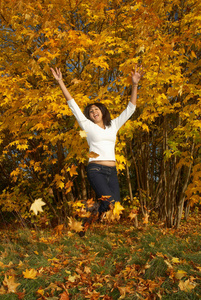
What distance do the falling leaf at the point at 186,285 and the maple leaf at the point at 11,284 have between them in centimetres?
146

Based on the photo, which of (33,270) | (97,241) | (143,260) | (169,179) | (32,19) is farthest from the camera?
(169,179)

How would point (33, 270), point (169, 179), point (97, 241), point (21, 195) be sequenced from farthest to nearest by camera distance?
1. point (21, 195)
2. point (169, 179)
3. point (97, 241)
4. point (33, 270)

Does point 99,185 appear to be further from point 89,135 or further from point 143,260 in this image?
point 143,260

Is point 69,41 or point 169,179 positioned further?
point 169,179

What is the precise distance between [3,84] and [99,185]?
269cm

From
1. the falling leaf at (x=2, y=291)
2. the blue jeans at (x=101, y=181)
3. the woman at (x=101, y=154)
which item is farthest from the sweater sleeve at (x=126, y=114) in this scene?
the falling leaf at (x=2, y=291)

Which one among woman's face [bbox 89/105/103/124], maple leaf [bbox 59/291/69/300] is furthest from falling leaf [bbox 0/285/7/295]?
woman's face [bbox 89/105/103/124]

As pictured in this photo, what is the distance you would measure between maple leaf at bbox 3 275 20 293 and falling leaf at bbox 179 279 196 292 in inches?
57.5

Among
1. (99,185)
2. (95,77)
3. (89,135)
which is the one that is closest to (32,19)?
(95,77)

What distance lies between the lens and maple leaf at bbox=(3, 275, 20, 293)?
2.13 metres

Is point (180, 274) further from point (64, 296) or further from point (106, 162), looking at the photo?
point (106, 162)

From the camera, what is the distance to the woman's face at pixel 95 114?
3158mm

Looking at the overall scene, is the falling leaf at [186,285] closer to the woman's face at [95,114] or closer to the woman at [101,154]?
the woman at [101,154]

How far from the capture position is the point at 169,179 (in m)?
5.94
